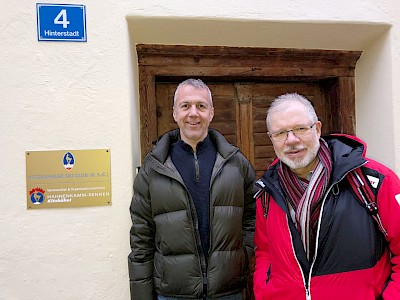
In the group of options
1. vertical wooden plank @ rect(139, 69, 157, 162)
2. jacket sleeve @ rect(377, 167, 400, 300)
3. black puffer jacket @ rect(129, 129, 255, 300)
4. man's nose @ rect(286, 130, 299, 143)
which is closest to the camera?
jacket sleeve @ rect(377, 167, 400, 300)

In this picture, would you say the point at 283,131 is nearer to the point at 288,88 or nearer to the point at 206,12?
the point at 206,12

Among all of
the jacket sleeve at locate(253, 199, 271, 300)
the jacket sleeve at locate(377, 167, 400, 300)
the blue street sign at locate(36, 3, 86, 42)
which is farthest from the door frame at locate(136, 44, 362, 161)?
the jacket sleeve at locate(377, 167, 400, 300)

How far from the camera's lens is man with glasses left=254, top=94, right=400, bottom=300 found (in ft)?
4.55

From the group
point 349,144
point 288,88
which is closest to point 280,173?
point 349,144

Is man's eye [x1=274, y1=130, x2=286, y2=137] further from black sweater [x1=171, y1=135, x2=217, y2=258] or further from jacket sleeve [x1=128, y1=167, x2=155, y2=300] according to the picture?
jacket sleeve [x1=128, y1=167, x2=155, y2=300]

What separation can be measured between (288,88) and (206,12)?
1052mm

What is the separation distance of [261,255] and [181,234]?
421 mm

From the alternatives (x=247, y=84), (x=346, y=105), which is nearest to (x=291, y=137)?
(x=247, y=84)

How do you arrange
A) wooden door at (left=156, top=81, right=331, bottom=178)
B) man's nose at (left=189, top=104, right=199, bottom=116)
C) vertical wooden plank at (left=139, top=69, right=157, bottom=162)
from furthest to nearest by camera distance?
wooden door at (left=156, top=81, right=331, bottom=178)
vertical wooden plank at (left=139, top=69, right=157, bottom=162)
man's nose at (left=189, top=104, right=199, bottom=116)

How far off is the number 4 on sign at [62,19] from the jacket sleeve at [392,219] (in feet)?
6.39

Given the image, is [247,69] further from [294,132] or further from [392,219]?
[392,219]

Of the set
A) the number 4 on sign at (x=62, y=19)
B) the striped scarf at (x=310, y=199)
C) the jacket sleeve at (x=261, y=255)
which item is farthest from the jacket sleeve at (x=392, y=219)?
the number 4 on sign at (x=62, y=19)

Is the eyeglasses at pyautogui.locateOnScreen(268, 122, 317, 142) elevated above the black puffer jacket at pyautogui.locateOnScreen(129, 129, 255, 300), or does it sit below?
above

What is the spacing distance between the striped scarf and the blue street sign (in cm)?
156
